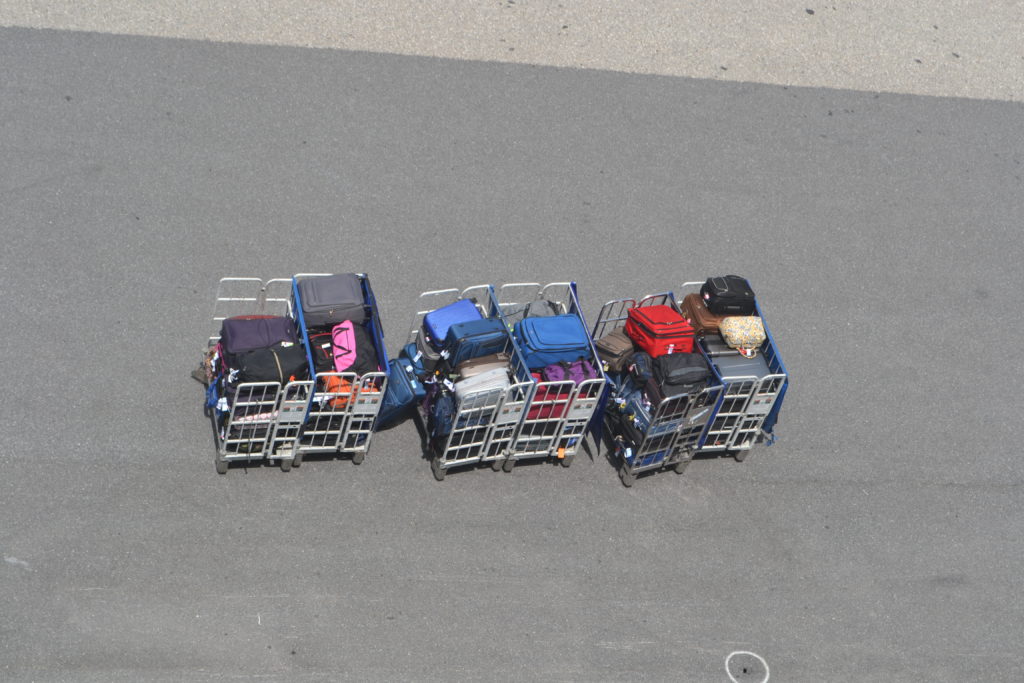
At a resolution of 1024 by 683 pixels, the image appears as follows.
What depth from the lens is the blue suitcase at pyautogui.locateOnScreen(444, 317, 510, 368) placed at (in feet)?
35.9

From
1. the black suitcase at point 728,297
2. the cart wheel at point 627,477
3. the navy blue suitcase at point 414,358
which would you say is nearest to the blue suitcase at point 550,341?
the navy blue suitcase at point 414,358

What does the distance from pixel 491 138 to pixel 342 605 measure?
27.0ft

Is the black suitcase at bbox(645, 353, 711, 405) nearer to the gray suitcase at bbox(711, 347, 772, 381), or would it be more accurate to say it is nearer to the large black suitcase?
the gray suitcase at bbox(711, 347, 772, 381)

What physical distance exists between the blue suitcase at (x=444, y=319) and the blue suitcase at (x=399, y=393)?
43 centimetres

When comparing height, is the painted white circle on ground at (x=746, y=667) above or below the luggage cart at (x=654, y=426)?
below

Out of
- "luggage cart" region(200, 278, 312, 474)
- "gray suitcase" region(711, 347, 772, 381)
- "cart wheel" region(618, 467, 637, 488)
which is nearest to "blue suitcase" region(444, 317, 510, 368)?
"luggage cart" region(200, 278, 312, 474)

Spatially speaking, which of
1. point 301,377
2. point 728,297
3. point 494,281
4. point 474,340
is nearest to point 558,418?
point 474,340

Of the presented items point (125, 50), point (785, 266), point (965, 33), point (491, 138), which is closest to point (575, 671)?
point (785, 266)

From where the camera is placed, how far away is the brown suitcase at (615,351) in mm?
11516

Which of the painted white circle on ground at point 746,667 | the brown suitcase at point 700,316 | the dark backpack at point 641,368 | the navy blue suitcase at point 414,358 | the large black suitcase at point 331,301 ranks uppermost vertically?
the brown suitcase at point 700,316

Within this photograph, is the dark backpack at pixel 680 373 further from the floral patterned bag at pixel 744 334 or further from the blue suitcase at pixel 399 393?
the blue suitcase at pixel 399 393

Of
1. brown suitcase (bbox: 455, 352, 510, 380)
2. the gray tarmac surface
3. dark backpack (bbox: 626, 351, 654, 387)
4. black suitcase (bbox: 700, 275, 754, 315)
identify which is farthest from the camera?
black suitcase (bbox: 700, 275, 754, 315)

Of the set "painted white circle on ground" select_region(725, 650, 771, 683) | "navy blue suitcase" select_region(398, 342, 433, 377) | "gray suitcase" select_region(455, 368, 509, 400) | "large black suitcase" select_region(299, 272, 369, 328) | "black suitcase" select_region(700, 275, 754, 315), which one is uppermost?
"black suitcase" select_region(700, 275, 754, 315)

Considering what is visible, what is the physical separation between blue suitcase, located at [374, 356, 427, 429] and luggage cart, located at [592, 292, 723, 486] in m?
2.15
